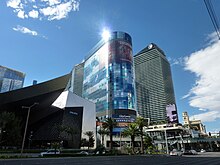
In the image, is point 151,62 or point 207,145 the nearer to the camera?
point 207,145

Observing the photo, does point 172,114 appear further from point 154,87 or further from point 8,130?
point 154,87

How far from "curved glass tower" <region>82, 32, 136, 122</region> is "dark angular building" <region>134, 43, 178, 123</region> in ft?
240

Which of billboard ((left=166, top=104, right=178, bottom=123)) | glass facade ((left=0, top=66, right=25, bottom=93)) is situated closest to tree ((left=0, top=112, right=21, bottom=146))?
billboard ((left=166, top=104, right=178, bottom=123))

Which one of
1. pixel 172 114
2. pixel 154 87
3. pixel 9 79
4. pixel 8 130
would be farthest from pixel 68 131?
pixel 154 87

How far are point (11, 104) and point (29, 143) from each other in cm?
2076

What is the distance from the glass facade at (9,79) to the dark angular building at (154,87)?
115 meters

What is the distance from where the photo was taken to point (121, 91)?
100875mm

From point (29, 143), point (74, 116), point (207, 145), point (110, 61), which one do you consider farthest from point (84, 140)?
point (207, 145)

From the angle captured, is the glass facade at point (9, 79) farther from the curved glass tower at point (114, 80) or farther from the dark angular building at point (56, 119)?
the dark angular building at point (56, 119)

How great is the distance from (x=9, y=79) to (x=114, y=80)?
2763 inches

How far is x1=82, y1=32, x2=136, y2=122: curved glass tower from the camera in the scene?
326ft

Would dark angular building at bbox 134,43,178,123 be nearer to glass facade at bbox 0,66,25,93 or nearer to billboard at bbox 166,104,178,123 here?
billboard at bbox 166,104,178,123

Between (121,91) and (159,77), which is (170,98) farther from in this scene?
(121,91)

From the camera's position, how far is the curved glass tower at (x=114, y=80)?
326ft
